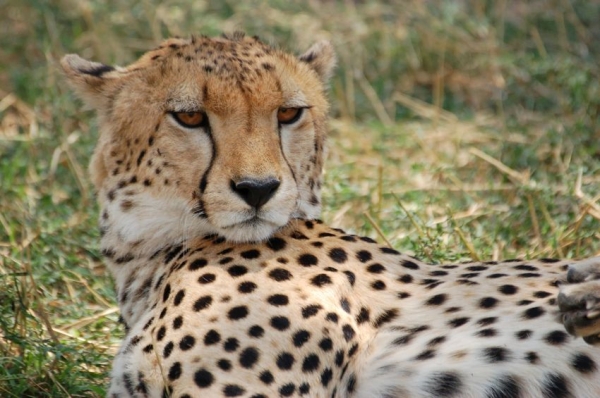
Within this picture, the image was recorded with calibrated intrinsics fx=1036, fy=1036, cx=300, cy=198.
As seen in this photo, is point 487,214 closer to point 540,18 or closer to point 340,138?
point 340,138

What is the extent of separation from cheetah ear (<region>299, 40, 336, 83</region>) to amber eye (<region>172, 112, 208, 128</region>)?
64 cm

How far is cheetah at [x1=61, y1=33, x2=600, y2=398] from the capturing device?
256 cm

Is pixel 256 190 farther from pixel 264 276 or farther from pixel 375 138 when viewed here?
pixel 375 138

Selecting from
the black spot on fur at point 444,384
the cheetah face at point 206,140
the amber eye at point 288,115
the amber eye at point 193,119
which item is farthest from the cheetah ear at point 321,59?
the black spot on fur at point 444,384

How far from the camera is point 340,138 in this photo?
18.7ft

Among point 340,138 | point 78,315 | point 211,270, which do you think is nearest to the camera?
point 211,270

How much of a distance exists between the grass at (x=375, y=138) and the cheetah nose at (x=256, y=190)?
30.9 inches

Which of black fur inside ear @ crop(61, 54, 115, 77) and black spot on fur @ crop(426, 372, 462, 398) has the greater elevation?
black fur inside ear @ crop(61, 54, 115, 77)

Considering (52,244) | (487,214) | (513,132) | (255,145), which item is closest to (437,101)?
(513,132)

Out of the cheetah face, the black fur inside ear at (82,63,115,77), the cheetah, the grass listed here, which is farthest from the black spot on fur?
the black fur inside ear at (82,63,115,77)

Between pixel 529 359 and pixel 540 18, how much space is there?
189 inches

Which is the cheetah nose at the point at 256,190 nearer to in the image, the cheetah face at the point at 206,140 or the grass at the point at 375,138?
the cheetah face at the point at 206,140

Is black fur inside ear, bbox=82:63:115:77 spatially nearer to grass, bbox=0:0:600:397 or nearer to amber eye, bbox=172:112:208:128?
amber eye, bbox=172:112:208:128

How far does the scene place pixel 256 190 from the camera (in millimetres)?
2781
